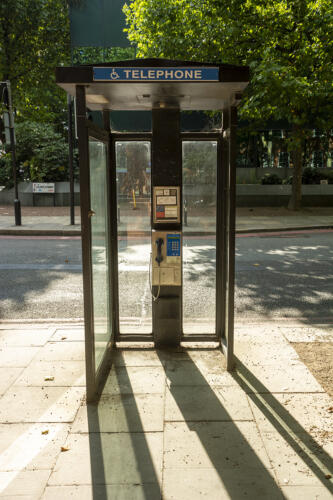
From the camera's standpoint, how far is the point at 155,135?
5121mm

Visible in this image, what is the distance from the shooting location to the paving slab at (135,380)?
441cm

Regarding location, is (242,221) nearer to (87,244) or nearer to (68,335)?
(68,335)

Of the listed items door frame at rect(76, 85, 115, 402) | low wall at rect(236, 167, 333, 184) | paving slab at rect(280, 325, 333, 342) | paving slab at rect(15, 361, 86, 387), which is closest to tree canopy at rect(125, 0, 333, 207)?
low wall at rect(236, 167, 333, 184)

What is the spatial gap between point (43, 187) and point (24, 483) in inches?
827

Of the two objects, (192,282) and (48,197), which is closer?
(192,282)

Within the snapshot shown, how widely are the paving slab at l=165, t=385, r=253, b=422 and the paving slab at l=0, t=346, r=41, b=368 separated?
1771 millimetres

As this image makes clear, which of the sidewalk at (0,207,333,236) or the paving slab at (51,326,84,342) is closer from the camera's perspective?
the paving slab at (51,326,84,342)

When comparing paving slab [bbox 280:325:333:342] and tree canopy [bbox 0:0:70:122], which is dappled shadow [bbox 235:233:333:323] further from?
tree canopy [bbox 0:0:70:122]

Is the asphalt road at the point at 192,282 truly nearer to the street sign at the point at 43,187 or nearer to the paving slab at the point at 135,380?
the paving slab at the point at 135,380

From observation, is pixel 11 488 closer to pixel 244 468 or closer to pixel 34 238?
pixel 244 468

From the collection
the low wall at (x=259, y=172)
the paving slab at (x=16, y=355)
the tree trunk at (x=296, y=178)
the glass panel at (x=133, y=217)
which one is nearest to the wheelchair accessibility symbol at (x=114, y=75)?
the glass panel at (x=133, y=217)

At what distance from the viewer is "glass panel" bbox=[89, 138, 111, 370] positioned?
14.4ft

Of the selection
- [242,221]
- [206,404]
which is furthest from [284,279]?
[242,221]

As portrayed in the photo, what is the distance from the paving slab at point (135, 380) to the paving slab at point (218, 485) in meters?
1.27
